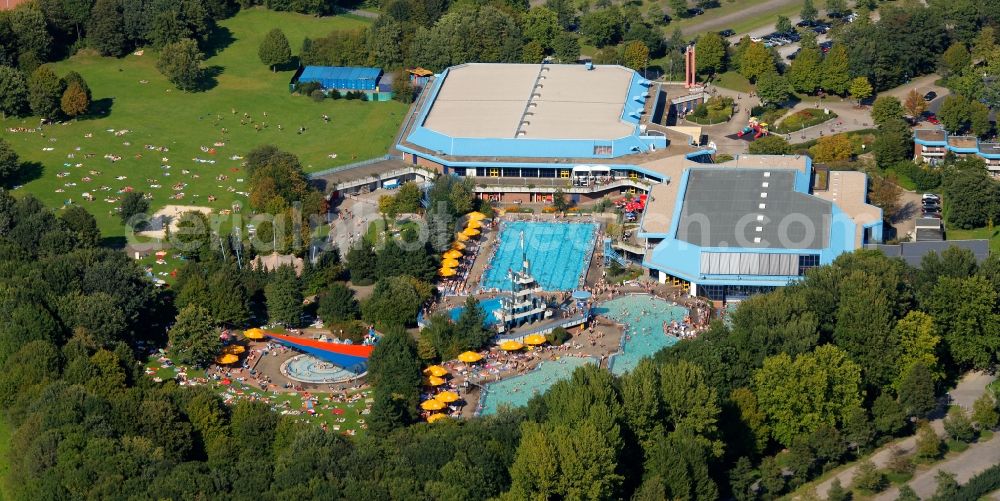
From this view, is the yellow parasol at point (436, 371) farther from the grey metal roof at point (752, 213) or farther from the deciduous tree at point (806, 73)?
the deciduous tree at point (806, 73)

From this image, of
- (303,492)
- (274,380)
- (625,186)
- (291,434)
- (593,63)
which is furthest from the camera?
(593,63)

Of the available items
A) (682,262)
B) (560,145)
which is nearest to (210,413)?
(682,262)

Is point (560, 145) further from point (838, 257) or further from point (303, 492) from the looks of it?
point (303, 492)

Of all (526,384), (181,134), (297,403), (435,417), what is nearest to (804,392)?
(526,384)

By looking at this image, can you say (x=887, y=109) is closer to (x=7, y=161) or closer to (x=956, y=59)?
(x=956, y=59)

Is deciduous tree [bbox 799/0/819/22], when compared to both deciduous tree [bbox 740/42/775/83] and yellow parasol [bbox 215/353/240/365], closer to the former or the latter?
deciduous tree [bbox 740/42/775/83]

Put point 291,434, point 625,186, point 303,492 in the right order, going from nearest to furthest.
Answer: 1. point 303,492
2. point 291,434
3. point 625,186
